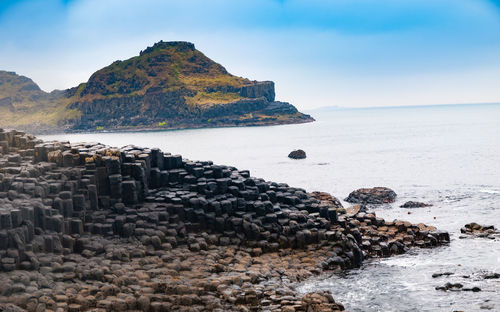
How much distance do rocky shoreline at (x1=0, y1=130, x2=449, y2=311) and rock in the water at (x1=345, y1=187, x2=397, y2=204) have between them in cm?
1291

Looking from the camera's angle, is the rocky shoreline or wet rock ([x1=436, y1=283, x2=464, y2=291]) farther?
wet rock ([x1=436, y1=283, x2=464, y2=291])

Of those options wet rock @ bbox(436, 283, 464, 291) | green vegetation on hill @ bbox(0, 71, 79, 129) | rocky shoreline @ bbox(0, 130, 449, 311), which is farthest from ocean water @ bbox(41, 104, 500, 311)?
green vegetation on hill @ bbox(0, 71, 79, 129)

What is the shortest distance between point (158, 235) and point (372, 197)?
25.2 m

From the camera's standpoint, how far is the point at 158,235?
22.0 m

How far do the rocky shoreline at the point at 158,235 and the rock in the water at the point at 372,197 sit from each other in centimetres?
1291

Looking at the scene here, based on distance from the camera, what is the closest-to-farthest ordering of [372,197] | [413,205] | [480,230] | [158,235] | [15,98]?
[158,235] < [480,230] < [413,205] < [372,197] < [15,98]

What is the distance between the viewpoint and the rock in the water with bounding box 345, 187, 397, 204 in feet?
137

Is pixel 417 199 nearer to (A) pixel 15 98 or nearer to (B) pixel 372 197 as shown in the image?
(B) pixel 372 197

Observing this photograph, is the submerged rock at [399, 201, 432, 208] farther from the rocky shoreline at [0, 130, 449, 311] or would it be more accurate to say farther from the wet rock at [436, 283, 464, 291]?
the wet rock at [436, 283, 464, 291]

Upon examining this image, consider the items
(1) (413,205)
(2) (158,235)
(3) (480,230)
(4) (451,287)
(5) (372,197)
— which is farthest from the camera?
(5) (372,197)

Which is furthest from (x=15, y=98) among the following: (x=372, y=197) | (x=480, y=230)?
(x=480, y=230)

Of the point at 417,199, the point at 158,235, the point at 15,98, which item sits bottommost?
the point at 417,199

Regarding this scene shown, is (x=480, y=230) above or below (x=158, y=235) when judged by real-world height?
below

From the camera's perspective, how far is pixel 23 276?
16.5 m
